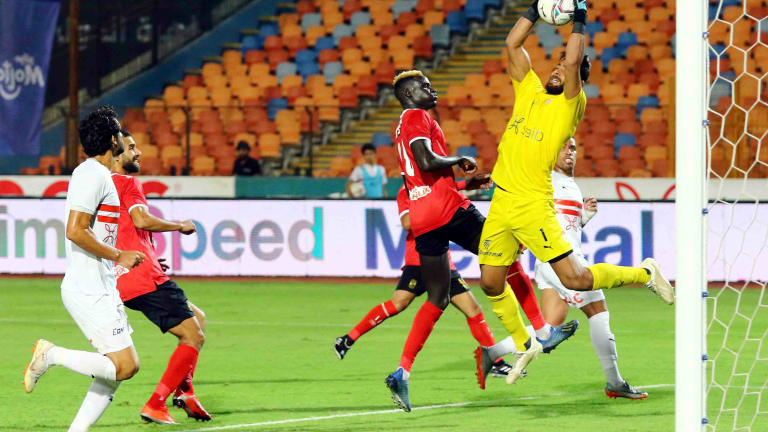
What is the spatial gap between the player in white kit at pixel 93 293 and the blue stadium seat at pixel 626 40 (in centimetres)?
1826

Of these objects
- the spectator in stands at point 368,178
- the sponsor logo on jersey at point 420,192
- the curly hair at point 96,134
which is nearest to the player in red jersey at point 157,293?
the curly hair at point 96,134

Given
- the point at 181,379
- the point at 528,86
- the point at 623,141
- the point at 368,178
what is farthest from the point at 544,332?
the point at 623,141

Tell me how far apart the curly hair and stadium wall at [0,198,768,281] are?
10.3m

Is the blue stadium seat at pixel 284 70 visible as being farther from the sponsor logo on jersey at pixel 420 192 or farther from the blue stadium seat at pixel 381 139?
the sponsor logo on jersey at pixel 420 192

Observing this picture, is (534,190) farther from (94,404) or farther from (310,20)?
(310,20)

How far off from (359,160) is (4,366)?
1171 cm

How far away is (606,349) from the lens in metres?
8.53

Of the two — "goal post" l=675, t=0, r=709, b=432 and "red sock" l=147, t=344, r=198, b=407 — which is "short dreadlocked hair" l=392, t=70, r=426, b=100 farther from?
"goal post" l=675, t=0, r=709, b=432

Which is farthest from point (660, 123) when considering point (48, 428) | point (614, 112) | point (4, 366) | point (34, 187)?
point (48, 428)

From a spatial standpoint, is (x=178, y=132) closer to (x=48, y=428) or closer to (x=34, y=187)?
(x=34, y=187)

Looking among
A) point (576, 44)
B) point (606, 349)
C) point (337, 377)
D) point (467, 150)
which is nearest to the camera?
point (576, 44)

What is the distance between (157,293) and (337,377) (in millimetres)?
2189

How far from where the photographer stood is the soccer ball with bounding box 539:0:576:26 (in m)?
7.29

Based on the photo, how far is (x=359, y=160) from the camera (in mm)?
21531
